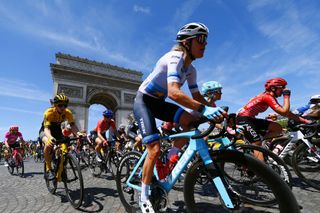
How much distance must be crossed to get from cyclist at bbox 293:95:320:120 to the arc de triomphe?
29.9 metres

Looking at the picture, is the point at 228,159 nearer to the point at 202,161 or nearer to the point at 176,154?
the point at 202,161

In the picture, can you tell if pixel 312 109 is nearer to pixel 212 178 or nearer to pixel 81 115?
pixel 212 178

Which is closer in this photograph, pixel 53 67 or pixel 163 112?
pixel 163 112

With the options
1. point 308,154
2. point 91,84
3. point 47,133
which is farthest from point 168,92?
point 91,84

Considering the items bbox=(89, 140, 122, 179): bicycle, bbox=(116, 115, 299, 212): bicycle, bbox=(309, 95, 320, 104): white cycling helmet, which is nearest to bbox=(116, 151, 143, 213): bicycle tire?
bbox=(116, 115, 299, 212): bicycle

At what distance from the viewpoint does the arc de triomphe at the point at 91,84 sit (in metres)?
32.1

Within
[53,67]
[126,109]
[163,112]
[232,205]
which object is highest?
[53,67]

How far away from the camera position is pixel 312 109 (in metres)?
5.57

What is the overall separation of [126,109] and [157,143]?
113 ft

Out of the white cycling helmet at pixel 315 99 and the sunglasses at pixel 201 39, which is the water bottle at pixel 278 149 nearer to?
the white cycling helmet at pixel 315 99

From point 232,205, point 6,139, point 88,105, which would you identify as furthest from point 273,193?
point 88,105

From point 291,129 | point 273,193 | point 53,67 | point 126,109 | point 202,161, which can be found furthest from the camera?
point 126,109

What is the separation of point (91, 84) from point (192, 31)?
3382 cm

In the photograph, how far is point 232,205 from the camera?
6.41 ft
